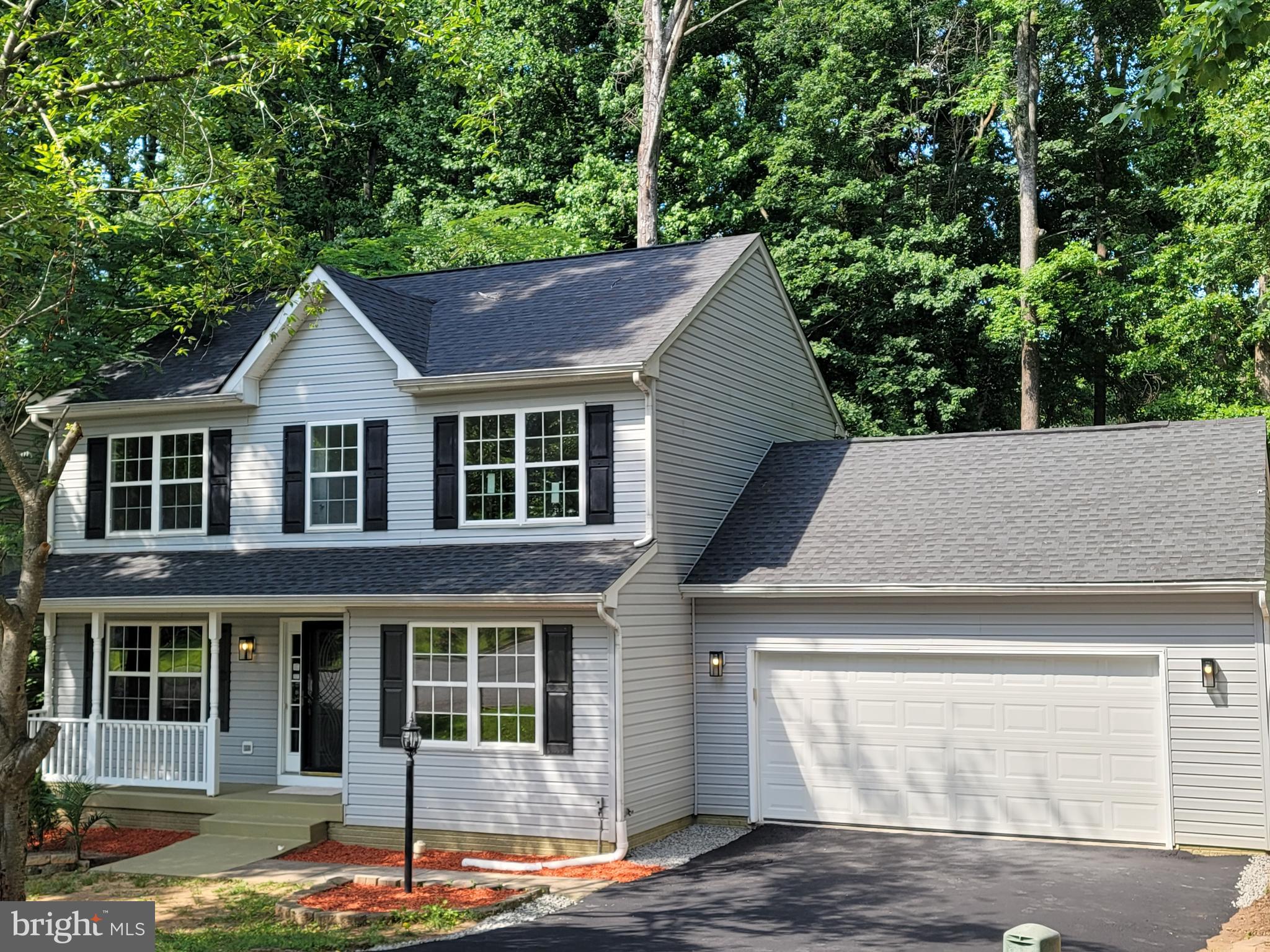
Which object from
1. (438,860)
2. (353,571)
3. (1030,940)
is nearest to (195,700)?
(353,571)

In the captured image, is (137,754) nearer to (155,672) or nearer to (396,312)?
(155,672)

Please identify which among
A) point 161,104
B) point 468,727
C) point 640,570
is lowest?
point 468,727

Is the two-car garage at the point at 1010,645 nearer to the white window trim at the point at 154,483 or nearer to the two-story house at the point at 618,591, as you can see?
the two-story house at the point at 618,591

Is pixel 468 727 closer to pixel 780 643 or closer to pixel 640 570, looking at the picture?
pixel 640 570

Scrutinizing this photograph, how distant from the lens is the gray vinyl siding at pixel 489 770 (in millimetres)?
13641

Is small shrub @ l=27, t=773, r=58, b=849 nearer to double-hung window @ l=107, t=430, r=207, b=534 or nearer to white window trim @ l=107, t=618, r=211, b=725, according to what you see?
white window trim @ l=107, t=618, r=211, b=725

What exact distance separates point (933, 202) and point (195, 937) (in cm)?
2469

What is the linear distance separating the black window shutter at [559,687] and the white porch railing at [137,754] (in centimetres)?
510

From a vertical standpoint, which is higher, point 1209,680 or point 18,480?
point 18,480

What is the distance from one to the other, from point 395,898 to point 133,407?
9126 millimetres

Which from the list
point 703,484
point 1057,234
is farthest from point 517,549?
point 1057,234

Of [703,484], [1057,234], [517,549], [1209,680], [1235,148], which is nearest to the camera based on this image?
[1209,680]

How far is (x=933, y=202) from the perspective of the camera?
2967 centimetres

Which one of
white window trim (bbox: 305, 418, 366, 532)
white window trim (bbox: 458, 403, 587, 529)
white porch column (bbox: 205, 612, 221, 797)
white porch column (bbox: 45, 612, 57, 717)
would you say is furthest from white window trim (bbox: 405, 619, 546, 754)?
white porch column (bbox: 45, 612, 57, 717)
